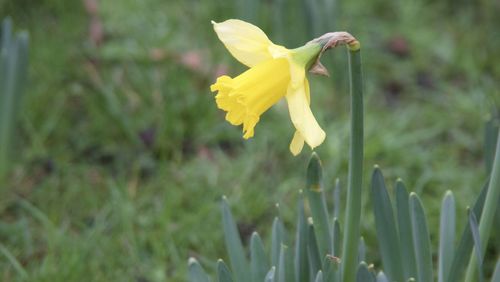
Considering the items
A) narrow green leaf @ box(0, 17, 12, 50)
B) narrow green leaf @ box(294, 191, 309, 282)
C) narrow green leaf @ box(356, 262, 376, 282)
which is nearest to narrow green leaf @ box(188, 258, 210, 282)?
narrow green leaf @ box(294, 191, 309, 282)

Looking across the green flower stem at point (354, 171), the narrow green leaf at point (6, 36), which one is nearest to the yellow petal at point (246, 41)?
the green flower stem at point (354, 171)

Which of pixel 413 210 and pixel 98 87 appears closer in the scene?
pixel 413 210

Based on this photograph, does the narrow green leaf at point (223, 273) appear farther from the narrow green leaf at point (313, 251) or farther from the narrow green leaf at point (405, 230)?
the narrow green leaf at point (405, 230)

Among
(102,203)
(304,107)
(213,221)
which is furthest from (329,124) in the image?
(304,107)

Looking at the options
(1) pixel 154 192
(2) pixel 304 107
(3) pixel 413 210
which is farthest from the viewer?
(1) pixel 154 192

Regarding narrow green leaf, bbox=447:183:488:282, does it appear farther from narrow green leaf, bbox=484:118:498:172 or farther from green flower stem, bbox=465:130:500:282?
narrow green leaf, bbox=484:118:498:172

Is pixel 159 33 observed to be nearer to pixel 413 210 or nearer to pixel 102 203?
pixel 102 203
